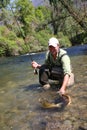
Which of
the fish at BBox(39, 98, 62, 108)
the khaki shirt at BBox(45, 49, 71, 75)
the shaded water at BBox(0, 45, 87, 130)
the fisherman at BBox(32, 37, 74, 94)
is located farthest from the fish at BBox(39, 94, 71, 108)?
the khaki shirt at BBox(45, 49, 71, 75)

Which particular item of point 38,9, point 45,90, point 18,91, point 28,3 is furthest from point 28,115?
point 38,9

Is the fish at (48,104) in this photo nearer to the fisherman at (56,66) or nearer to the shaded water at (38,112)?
the shaded water at (38,112)

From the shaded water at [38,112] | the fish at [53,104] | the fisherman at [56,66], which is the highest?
the fisherman at [56,66]

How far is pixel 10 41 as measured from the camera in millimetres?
60469

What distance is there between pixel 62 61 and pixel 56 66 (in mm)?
658

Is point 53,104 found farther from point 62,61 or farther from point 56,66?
point 56,66

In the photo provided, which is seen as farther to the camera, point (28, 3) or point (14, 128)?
point (28, 3)

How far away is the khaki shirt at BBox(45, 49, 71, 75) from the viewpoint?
7708mm

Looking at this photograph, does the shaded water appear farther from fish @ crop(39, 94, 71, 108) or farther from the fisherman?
the fisherman

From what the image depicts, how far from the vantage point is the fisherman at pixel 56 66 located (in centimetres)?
757

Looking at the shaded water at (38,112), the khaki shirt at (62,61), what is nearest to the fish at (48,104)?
the shaded water at (38,112)

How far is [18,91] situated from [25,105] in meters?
2.09

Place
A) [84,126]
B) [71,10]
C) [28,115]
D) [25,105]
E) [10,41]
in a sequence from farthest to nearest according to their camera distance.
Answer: [10,41] → [71,10] → [25,105] → [28,115] → [84,126]

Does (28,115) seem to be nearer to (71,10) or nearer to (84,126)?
(84,126)
